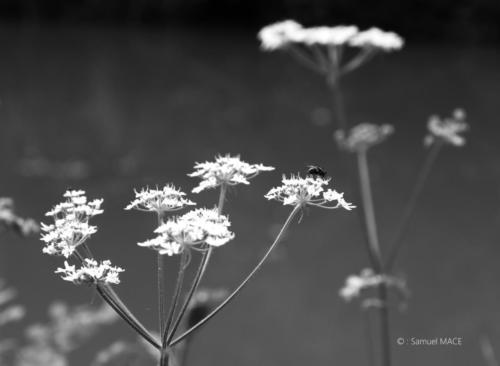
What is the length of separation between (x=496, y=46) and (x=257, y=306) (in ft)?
73.8

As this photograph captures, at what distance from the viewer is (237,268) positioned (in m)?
9.37

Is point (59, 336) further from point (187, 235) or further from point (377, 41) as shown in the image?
point (187, 235)

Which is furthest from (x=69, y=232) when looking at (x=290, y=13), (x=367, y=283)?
(x=290, y=13)

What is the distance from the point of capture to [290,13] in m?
34.5

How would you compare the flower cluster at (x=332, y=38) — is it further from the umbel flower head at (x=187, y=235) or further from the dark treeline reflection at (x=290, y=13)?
the dark treeline reflection at (x=290, y=13)

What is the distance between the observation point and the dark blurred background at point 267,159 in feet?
27.6

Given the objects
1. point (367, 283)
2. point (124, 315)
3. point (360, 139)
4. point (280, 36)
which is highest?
point (280, 36)

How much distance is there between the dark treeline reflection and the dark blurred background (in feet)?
0.40

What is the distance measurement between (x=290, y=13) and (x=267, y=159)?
21826 mm

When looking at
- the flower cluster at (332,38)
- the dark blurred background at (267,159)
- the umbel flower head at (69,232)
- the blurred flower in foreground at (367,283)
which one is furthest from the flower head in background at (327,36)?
the dark blurred background at (267,159)

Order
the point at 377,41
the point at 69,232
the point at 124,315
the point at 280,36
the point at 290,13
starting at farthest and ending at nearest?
the point at 290,13 → the point at 280,36 → the point at 377,41 → the point at 69,232 → the point at 124,315

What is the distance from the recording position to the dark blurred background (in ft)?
27.6

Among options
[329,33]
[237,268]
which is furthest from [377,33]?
[237,268]

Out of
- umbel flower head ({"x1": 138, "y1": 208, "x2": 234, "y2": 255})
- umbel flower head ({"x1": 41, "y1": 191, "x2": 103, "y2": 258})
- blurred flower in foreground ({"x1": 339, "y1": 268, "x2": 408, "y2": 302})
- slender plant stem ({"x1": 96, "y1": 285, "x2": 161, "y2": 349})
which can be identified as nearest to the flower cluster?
blurred flower in foreground ({"x1": 339, "y1": 268, "x2": 408, "y2": 302})
